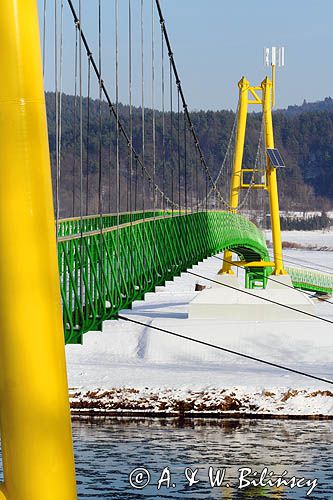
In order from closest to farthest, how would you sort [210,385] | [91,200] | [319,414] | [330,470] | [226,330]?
[330,470] → [319,414] → [210,385] → [226,330] → [91,200]

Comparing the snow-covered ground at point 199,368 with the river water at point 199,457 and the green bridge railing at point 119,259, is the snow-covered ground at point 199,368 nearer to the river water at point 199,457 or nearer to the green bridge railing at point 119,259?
the river water at point 199,457

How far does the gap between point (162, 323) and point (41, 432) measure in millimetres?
50342

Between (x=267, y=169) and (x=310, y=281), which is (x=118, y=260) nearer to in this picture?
(x=267, y=169)

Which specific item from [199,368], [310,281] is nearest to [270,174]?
[310,281]

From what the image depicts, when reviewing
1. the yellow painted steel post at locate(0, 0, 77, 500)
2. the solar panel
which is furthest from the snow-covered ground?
the yellow painted steel post at locate(0, 0, 77, 500)

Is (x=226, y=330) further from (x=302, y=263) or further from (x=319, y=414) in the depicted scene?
(x=302, y=263)

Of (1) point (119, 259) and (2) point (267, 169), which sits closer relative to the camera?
(1) point (119, 259)

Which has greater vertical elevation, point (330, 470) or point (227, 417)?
point (330, 470)

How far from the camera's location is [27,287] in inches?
157

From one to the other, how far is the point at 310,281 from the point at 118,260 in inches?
2484

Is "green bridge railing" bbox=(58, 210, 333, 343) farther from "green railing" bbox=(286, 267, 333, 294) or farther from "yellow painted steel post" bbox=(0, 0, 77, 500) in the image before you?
"green railing" bbox=(286, 267, 333, 294)

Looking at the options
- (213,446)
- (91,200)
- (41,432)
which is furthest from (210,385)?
(91,200)

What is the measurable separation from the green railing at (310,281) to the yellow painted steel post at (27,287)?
71.6 metres

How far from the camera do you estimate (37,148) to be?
399cm
